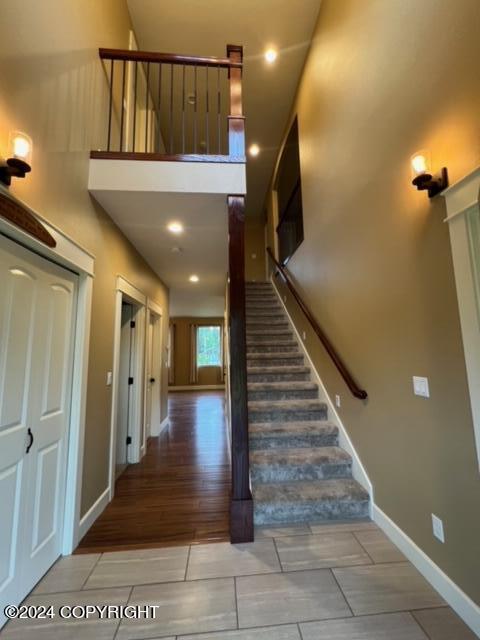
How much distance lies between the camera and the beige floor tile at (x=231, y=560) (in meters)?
1.81

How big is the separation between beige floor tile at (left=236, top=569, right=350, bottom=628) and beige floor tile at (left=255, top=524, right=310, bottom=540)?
0.39m

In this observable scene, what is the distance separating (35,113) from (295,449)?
10.6 ft

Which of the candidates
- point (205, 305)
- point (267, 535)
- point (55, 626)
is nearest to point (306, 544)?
point (267, 535)

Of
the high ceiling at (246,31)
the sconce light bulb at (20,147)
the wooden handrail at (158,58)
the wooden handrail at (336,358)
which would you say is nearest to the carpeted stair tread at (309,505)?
the wooden handrail at (336,358)

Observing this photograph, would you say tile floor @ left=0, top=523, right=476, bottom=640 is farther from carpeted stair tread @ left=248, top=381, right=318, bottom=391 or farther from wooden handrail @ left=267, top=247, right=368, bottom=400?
carpeted stair tread @ left=248, top=381, right=318, bottom=391

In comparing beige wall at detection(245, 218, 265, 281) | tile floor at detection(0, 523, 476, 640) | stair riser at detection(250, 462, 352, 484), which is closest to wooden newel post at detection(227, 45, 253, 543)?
tile floor at detection(0, 523, 476, 640)

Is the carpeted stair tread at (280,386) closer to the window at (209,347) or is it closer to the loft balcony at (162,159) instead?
the loft balcony at (162,159)

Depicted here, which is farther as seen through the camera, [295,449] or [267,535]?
[295,449]

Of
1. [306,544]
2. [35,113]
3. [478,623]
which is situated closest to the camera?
[478,623]

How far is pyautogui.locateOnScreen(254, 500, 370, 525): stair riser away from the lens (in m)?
2.32

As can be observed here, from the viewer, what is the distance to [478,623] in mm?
1410

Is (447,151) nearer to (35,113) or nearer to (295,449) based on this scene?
(35,113)

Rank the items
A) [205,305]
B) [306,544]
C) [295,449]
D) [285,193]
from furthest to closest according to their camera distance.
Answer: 1. [205,305]
2. [285,193]
3. [295,449]
4. [306,544]

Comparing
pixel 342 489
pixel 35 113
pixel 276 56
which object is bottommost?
pixel 342 489
